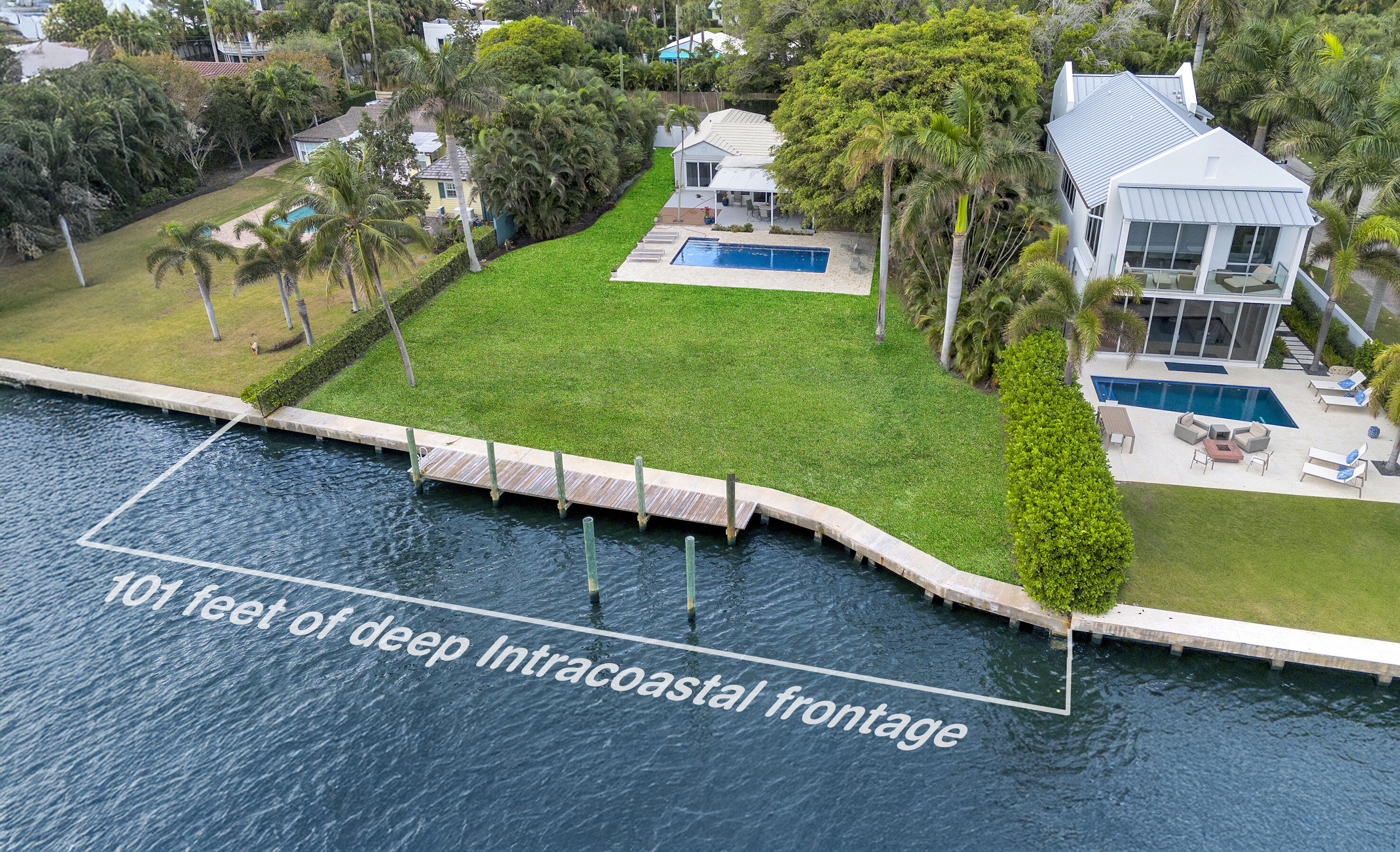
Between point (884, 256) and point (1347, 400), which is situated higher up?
point (884, 256)

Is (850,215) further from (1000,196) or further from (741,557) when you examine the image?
(741,557)

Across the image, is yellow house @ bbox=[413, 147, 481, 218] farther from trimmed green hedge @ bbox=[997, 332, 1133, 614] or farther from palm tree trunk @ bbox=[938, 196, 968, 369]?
trimmed green hedge @ bbox=[997, 332, 1133, 614]

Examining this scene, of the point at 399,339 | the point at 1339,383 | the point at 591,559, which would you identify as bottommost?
the point at 591,559

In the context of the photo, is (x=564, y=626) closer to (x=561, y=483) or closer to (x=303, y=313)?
(x=561, y=483)

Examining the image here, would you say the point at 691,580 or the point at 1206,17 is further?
the point at 1206,17

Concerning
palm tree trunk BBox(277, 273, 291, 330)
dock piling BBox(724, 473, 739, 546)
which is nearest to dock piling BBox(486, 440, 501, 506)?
dock piling BBox(724, 473, 739, 546)

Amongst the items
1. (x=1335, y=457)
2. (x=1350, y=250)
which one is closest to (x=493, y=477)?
(x=1335, y=457)
